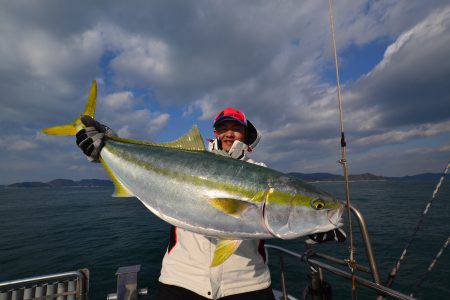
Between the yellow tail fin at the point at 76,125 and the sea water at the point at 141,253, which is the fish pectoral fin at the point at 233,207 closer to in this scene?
the yellow tail fin at the point at 76,125

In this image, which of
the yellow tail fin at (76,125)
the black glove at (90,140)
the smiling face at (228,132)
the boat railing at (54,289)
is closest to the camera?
the black glove at (90,140)

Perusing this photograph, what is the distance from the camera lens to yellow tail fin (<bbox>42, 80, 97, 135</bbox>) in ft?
13.3

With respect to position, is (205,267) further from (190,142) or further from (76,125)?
(76,125)

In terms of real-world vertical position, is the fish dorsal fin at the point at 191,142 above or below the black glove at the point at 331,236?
above

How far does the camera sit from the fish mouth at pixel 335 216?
101 inches

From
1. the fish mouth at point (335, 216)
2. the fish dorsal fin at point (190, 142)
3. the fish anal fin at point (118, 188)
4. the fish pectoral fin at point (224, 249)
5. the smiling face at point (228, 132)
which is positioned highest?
the smiling face at point (228, 132)

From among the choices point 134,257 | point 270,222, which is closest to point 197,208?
point 270,222

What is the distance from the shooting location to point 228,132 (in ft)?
15.5

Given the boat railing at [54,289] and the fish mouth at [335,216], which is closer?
the fish mouth at [335,216]

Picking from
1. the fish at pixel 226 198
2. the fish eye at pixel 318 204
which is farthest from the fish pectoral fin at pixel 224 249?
the fish eye at pixel 318 204

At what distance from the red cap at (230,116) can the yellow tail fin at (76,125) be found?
2.22 meters

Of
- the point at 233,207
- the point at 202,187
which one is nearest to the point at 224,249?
the point at 233,207

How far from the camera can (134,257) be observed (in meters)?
16.6

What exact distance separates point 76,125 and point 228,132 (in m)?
2.72
